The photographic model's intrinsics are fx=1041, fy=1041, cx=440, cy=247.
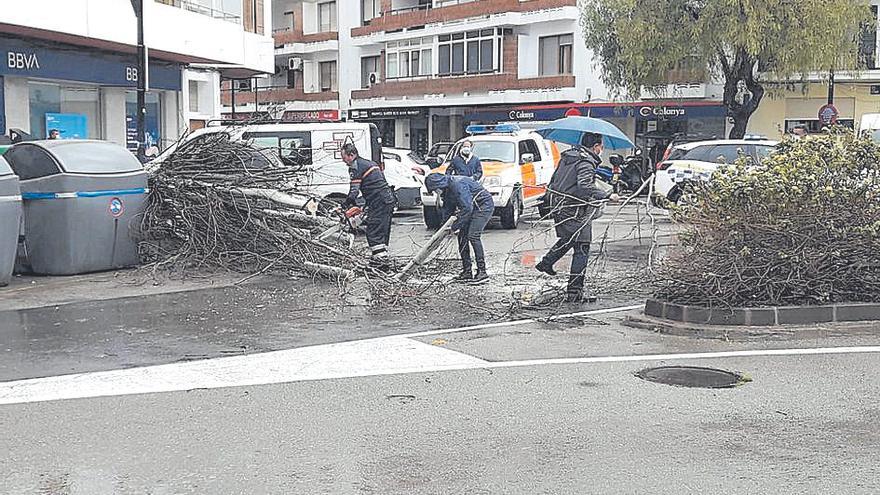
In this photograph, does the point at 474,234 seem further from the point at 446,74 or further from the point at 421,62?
the point at 421,62

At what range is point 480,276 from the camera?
511 inches

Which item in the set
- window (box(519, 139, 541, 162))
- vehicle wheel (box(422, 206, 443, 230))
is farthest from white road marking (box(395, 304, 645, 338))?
window (box(519, 139, 541, 162))

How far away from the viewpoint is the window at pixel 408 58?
44750 mm

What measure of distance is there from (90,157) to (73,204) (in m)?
0.73

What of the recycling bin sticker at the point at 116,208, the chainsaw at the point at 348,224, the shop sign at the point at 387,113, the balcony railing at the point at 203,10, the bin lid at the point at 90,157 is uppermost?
the balcony railing at the point at 203,10

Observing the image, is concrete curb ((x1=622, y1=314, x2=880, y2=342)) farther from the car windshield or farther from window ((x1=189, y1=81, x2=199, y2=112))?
window ((x1=189, y1=81, x2=199, y2=112))

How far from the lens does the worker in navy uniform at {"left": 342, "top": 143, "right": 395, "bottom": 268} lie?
13.4 m

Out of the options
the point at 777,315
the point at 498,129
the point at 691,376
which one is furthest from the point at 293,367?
the point at 498,129

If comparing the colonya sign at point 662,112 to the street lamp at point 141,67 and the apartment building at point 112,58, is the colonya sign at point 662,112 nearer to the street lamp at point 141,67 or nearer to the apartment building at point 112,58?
the apartment building at point 112,58

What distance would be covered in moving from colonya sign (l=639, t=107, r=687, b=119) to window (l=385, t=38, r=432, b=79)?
1139 centimetres

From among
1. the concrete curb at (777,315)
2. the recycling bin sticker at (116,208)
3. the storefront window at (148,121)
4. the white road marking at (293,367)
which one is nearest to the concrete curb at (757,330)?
the concrete curb at (777,315)

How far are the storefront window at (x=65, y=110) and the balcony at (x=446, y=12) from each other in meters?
19.7

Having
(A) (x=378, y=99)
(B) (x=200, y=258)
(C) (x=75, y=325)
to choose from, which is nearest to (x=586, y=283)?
(B) (x=200, y=258)

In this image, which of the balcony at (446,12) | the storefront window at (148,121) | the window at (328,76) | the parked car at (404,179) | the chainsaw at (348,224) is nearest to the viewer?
the chainsaw at (348,224)
